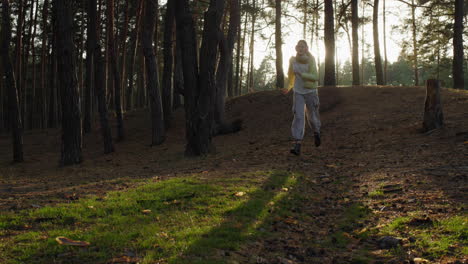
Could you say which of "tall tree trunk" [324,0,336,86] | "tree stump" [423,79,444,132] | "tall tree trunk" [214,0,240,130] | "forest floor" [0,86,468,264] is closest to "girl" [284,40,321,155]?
"forest floor" [0,86,468,264]

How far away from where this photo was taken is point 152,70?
17.4 m

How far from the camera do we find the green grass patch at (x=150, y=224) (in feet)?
11.9

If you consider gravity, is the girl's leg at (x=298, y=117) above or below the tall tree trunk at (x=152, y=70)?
below

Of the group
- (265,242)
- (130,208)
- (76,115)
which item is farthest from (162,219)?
(76,115)

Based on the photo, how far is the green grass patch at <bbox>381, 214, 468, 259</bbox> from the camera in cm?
377

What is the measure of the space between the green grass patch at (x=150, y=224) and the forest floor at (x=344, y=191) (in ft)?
0.18

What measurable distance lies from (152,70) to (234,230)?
14.0m

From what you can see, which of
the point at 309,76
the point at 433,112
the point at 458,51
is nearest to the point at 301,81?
the point at 309,76

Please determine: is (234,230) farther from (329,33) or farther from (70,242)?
(329,33)

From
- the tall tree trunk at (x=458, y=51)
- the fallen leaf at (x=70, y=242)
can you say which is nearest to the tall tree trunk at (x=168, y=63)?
the tall tree trunk at (x=458, y=51)

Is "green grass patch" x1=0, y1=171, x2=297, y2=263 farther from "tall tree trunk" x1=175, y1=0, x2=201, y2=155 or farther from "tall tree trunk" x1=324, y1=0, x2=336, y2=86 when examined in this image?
"tall tree trunk" x1=324, y1=0, x2=336, y2=86

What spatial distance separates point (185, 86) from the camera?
11320 mm

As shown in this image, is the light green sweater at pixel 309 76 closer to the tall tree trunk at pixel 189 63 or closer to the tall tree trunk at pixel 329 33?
the tall tree trunk at pixel 189 63

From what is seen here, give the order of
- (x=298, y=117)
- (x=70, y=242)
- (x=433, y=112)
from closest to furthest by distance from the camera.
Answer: (x=70, y=242) < (x=298, y=117) < (x=433, y=112)
